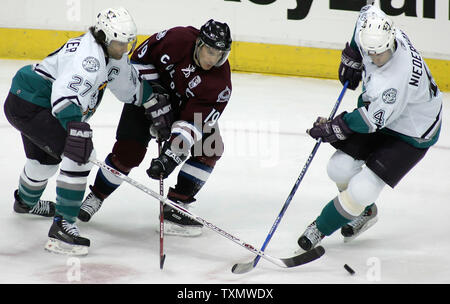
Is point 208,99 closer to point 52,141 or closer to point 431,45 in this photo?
point 52,141

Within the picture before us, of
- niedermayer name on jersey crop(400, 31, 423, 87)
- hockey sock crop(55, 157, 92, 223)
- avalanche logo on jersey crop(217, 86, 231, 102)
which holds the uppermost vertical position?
niedermayer name on jersey crop(400, 31, 423, 87)

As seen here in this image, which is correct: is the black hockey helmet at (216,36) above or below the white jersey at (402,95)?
above

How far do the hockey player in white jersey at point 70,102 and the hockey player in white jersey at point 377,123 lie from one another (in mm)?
944

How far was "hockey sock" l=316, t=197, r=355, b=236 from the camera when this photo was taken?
3439mm

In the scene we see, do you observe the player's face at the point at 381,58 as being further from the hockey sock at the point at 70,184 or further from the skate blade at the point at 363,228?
the hockey sock at the point at 70,184

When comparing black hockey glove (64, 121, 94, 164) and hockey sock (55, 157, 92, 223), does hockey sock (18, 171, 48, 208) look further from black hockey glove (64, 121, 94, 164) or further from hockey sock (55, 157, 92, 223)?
black hockey glove (64, 121, 94, 164)

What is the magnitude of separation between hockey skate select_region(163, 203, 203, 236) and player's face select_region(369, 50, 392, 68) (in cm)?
117

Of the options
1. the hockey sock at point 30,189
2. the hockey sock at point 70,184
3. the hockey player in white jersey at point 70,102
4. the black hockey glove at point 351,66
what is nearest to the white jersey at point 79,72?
the hockey player in white jersey at point 70,102

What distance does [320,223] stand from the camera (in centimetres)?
351

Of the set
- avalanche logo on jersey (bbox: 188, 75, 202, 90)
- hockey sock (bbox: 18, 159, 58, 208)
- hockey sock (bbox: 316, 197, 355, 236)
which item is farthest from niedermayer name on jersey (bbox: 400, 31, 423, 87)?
hockey sock (bbox: 18, 159, 58, 208)

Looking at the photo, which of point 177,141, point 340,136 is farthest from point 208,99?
point 340,136

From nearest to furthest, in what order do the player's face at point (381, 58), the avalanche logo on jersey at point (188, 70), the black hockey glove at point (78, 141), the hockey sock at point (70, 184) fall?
the black hockey glove at point (78, 141)
the player's face at point (381, 58)
the hockey sock at point (70, 184)
the avalanche logo on jersey at point (188, 70)

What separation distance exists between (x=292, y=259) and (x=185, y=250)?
0.51 metres

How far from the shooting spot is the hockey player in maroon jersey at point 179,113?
3430 mm
